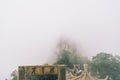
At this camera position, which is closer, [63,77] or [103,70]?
[63,77]

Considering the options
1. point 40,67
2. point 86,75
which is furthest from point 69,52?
point 40,67

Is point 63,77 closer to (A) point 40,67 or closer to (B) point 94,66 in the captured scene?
(A) point 40,67

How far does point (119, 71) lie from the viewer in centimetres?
4888

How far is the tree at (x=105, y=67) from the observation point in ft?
159

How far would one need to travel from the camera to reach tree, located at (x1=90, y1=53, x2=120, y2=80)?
48.3 meters

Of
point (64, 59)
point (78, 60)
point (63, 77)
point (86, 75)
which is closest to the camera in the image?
point (63, 77)

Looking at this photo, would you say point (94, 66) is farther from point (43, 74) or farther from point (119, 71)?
point (43, 74)

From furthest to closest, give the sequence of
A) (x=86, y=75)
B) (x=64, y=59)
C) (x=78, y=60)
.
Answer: (x=78, y=60) → (x=64, y=59) → (x=86, y=75)

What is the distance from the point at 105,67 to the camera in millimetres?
49094

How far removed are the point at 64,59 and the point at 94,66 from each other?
4.95 metres

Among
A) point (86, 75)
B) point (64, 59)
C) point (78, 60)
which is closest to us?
point (86, 75)

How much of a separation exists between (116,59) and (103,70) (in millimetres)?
3727

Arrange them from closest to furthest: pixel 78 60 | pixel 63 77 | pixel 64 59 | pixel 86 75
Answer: pixel 63 77, pixel 86 75, pixel 64 59, pixel 78 60

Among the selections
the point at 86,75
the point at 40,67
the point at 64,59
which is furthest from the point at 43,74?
the point at 64,59
